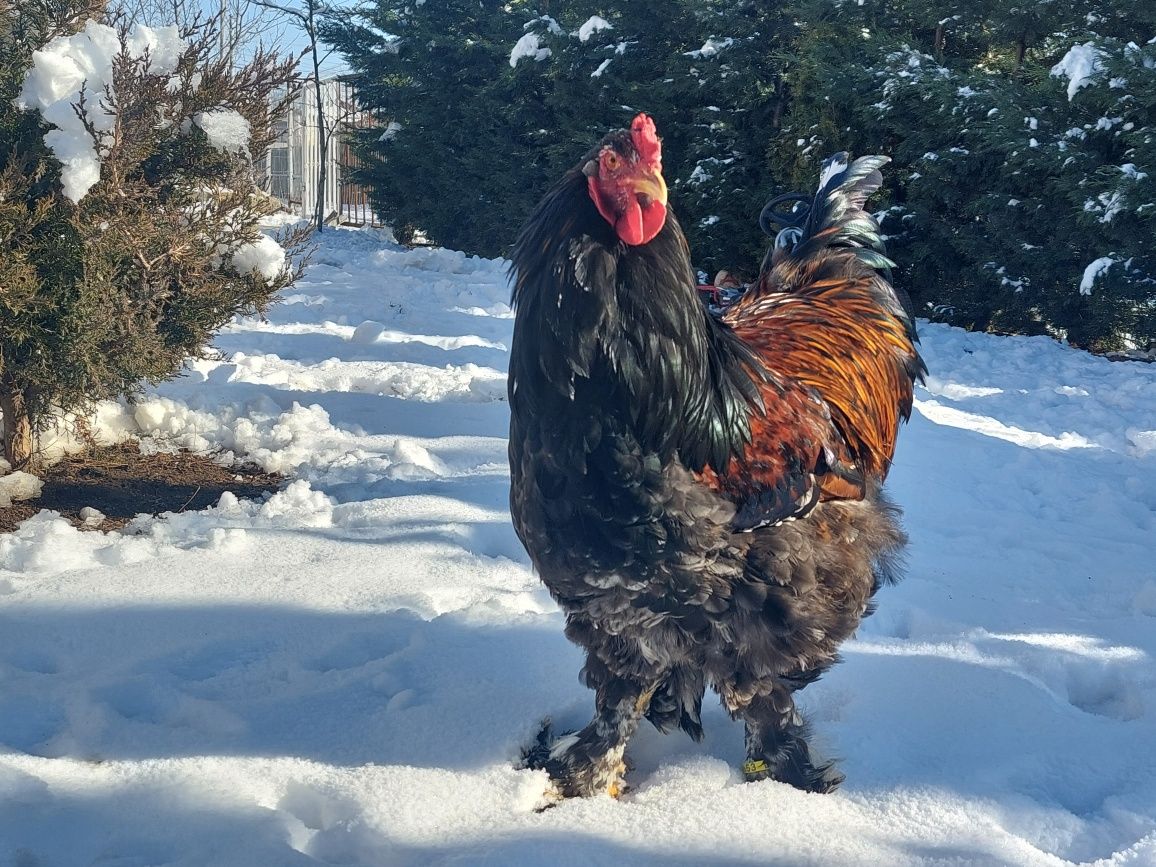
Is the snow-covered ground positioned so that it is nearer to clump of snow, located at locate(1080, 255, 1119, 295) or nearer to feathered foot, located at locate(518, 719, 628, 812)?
feathered foot, located at locate(518, 719, 628, 812)

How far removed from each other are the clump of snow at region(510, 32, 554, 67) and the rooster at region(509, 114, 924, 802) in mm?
12618

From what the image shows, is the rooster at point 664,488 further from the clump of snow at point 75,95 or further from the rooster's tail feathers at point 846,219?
the clump of snow at point 75,95

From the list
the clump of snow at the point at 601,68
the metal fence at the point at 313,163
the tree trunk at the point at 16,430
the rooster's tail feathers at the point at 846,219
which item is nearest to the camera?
the rooster's tail feathers at the point at 846,219

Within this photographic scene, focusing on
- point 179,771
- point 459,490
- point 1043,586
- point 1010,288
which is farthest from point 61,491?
point 1010,288

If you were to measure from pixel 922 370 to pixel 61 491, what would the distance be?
3628 millimetres

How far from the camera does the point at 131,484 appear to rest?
4.16m

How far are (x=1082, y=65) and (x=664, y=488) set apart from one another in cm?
781

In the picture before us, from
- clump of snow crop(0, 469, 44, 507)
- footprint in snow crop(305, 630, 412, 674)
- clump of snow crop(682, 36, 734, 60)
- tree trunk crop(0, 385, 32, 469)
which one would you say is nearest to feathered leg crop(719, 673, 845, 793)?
footprint in snow crop(305, 630, 412, 674)

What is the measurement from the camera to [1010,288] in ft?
30.2

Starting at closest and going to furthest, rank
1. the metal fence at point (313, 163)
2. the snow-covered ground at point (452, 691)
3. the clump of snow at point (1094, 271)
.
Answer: the snow-covered ground at point (452, 691) < the clump of snow at point (1094, 271) < the metal fence at point (313, 163)

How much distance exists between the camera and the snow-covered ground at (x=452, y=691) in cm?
217

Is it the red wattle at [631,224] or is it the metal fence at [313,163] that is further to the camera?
the metal fence at [313,163]

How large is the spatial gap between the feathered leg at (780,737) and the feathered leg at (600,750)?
267 mm

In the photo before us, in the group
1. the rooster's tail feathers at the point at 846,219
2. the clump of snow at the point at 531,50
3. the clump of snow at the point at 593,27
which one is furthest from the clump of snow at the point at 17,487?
the clump of snow at the point at 531,50
